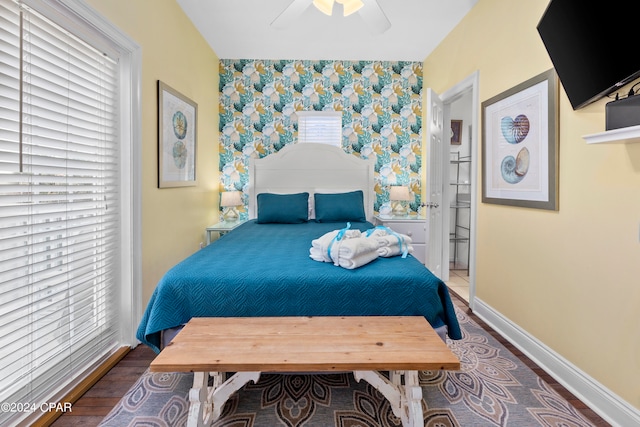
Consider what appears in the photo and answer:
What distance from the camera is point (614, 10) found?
139 cm

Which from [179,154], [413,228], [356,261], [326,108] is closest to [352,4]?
[356,261]

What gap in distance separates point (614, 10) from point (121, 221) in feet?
9.45

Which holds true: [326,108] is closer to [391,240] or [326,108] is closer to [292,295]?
[391,240]

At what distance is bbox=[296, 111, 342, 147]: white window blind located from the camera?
4.32 metres

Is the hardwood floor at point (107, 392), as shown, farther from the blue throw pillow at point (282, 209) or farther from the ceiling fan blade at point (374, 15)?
the ceiling fan blade at point (374, 15)

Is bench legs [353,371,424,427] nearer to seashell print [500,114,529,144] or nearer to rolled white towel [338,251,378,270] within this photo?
rolled white towel [338,251,378,270]

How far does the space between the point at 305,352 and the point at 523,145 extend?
2.07 metres

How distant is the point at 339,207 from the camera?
3717 millimetres

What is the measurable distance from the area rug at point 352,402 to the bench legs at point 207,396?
0.15m


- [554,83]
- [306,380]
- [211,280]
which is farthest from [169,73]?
[554,83]

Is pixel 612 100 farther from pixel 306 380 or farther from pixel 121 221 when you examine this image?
pixel 121 221

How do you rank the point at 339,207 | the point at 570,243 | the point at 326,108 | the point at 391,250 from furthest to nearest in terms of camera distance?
the point at 326,108 < the point at 339,207 < the point at 391,250 < the point at 570,243

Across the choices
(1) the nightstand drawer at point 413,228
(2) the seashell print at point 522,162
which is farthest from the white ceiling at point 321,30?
(1) the nightstand drawer at point 413,228

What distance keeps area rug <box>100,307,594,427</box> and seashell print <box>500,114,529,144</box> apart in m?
1.54
